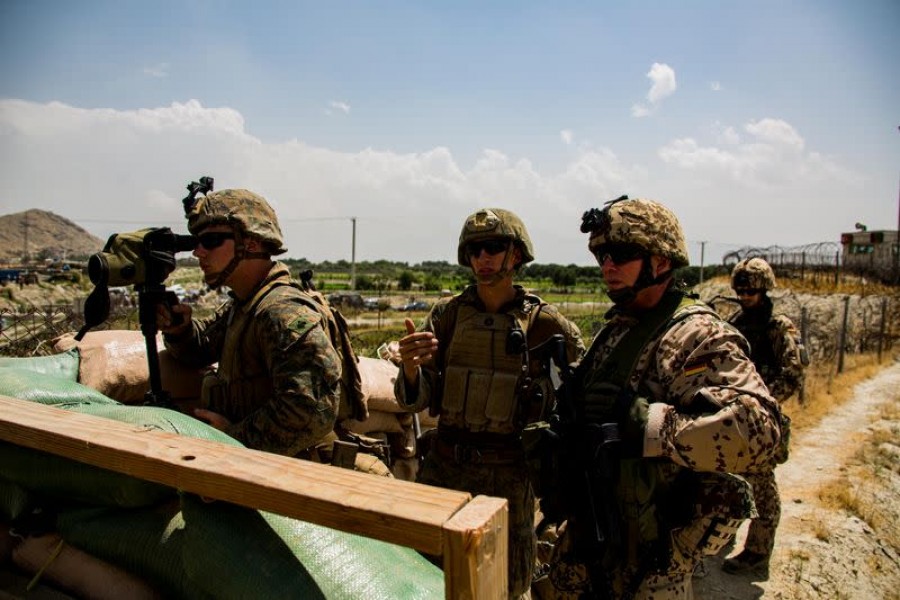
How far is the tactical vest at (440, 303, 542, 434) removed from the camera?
9.25 ft

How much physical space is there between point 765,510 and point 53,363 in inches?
183

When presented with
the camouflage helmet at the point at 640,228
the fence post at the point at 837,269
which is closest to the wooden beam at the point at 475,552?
the camouflage helmet at the point at 640,228

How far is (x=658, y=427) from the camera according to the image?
1791 millimetres

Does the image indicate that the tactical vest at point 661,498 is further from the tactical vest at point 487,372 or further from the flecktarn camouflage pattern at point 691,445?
the tactical vest at point 487,372

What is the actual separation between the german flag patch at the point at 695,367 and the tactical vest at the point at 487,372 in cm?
97

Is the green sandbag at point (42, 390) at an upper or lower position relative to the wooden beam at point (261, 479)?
lower

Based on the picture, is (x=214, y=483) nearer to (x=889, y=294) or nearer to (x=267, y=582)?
(x=267, y=582)

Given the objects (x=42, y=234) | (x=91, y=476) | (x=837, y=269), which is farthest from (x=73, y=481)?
(x=42, y=234)

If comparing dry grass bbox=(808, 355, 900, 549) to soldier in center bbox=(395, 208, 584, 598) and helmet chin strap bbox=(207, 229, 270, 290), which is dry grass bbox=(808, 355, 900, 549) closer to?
soldier in center bbox=(395, 208, 584, 598)

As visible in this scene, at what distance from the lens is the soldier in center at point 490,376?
110 inches

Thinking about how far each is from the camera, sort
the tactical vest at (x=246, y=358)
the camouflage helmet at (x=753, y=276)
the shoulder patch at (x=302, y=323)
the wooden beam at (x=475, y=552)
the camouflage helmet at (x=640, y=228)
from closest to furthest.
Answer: the wooden beam at (x=475, y=552) → the camouflage helmet at (x=640, y=228) → the shoulder patch at (x=302, y=323) → the tactical vest at (x=246, y=358) → the camouflage helmet at (x=753, y=276)

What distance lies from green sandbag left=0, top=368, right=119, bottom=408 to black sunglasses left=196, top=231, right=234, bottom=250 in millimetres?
771

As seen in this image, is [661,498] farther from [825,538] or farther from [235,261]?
[825,538]

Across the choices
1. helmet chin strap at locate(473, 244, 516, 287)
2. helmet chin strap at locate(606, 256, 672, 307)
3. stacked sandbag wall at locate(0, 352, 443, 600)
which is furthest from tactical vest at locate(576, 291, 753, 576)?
helmet chin strap at locate(473, 244, 516, 287)
